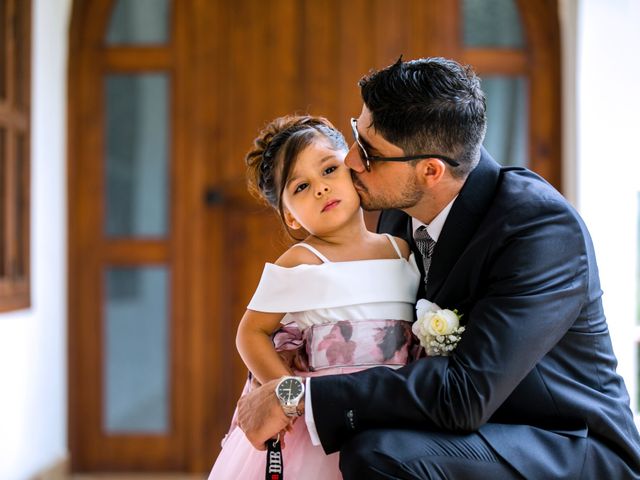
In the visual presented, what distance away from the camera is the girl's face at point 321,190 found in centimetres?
210

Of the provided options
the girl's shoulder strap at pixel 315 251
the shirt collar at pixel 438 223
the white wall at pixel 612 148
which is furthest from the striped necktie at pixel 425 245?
the white wall at pixel 612 148

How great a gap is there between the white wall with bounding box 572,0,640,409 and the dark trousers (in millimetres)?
1890

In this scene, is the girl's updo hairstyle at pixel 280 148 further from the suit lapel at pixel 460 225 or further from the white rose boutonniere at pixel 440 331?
the white rose boutonniere at pixel 440 331

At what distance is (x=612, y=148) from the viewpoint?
3561 mm

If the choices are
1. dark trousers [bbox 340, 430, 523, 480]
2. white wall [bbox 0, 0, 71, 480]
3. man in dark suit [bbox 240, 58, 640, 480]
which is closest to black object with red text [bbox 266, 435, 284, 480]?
man in dark suit [bbox 240, 58, 640, 480]

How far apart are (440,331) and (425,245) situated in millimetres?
391

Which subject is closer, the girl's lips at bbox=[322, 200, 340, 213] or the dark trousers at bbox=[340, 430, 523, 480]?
the dark trousers at bbox=[340, 430, 523, 480]

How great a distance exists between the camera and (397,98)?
2.04 m

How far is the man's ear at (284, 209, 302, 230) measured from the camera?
2221 millimetres

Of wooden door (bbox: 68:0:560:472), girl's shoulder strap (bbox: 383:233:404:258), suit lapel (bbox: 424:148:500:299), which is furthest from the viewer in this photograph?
wooden door (bbox: 68:0:560:472)

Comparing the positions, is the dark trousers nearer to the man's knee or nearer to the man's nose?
the man's knee

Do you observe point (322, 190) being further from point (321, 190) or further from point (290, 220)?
point (290, 220)

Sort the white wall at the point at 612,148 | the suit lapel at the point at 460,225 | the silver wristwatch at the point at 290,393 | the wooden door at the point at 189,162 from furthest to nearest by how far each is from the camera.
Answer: the wooden door at the point at 189,162 → the white wall at the point at 612,148 → the suit lapel at the point at 460,225 → the silver wristwatch at the point at 290,393

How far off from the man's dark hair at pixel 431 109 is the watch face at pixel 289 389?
1.96ft
